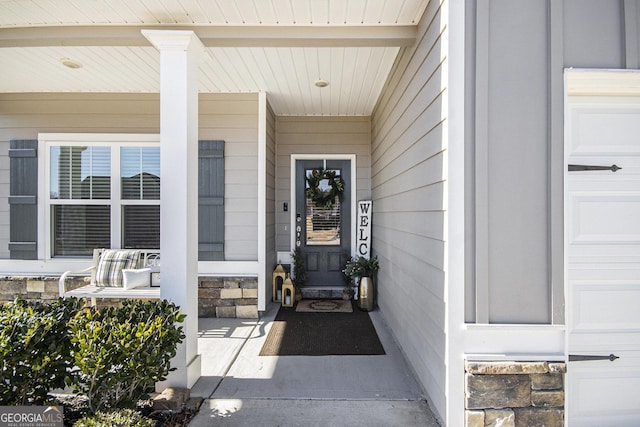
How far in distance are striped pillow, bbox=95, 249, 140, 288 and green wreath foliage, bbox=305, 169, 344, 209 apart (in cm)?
240

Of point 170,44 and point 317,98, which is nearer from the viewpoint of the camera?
point 170,44

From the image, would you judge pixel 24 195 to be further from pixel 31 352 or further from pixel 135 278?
pixel 31 352

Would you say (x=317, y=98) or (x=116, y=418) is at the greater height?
(x=317, y=98)

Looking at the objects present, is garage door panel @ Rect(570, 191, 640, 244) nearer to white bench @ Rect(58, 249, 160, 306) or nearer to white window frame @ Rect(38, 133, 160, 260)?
white bench @ Rect(58, 249, 160, 306)

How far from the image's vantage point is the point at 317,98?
425 cm

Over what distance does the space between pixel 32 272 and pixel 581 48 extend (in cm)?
557

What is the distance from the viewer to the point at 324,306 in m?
4.50

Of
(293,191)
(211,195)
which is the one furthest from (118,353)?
(293,191)

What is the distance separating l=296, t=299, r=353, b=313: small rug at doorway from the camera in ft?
14.2

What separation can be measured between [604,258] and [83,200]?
4.99 m

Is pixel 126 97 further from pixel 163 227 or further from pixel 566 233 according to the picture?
pixel 566 233

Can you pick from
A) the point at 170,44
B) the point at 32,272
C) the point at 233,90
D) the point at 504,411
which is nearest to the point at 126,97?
the point at 233,90

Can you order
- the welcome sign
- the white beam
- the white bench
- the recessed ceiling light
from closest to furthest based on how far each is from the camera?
1. the white beam
2. the recessed ceiling light
3. the white bench
4. the welcome sign

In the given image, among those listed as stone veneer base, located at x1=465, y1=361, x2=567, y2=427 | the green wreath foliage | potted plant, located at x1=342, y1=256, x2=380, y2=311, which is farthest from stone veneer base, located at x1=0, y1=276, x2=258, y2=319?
stone veneer base, located at x1=465, y1=361, x2=567, y2=427
